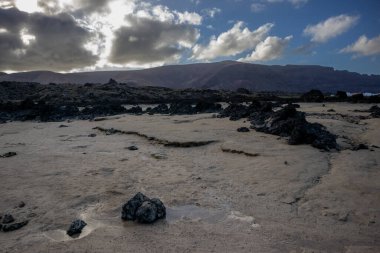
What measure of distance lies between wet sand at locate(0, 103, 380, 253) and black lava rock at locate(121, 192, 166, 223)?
0.16 meters

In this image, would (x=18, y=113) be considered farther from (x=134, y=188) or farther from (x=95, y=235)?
(x=95, y=235)

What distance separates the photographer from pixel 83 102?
41.3 meters

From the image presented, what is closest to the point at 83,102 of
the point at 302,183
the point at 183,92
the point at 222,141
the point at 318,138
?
the point at 183,92

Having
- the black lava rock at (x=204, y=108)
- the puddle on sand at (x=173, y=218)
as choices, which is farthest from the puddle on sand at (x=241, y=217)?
the black lava rock at (x=204, y=108)

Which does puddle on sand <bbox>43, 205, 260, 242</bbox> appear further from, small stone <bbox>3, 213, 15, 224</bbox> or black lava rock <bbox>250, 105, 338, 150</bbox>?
black lava rock <bbox>250, 105, 338, 150</bbox>

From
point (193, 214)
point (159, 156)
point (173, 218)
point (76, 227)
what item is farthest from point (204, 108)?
point (76, 227)

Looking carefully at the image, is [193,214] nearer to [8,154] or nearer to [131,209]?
[131,209]

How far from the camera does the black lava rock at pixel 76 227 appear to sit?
6058mm

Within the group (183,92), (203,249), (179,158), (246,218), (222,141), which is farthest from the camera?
(183,92)

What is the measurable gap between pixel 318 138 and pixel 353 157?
178 cm

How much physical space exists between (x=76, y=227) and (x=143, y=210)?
3.89 feet

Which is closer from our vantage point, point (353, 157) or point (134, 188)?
point (134, 188)

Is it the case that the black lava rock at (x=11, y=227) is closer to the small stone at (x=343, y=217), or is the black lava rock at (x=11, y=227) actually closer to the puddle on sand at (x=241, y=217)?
the puddle on sand at (x=241, y=217)

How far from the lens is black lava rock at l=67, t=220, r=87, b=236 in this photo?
606cm
